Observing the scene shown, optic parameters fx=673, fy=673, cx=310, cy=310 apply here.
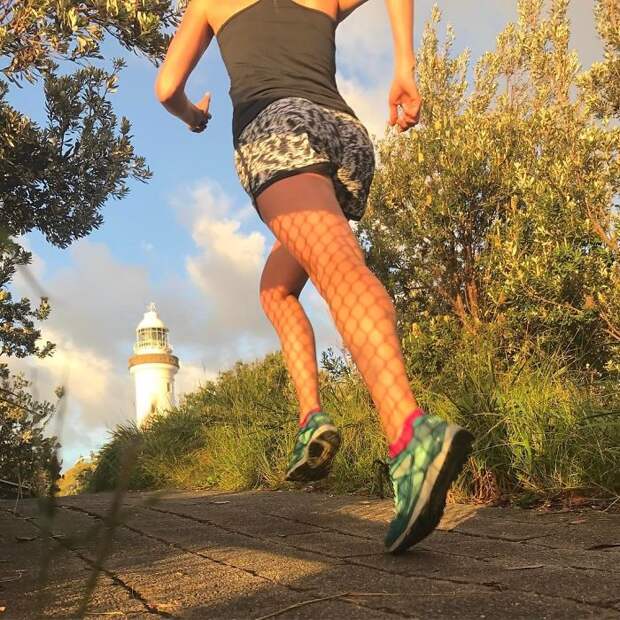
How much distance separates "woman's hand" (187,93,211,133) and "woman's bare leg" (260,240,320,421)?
23.7 inches

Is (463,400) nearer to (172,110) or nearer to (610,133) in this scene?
(172,110)

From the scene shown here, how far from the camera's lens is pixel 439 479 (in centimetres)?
153

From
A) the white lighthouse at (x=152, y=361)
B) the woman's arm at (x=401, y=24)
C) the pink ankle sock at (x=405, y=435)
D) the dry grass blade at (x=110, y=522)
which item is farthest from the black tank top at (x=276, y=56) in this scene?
the white lighthouse at (x=152, y=361)

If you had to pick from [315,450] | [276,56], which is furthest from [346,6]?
[315,450]

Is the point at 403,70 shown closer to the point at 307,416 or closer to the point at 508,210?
the point at 307,416

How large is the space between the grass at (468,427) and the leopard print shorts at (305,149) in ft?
2.83

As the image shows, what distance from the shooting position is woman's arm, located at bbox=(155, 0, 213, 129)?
2.27m

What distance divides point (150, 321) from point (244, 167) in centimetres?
2309

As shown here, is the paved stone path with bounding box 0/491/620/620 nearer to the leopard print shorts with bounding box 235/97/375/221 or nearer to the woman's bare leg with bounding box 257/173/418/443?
the woman's bare leg with bounding box 257/173/418/443

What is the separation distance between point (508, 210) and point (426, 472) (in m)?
5.98

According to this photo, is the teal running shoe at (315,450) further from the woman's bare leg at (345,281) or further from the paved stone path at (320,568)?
the woman's bare leg at (345,281)

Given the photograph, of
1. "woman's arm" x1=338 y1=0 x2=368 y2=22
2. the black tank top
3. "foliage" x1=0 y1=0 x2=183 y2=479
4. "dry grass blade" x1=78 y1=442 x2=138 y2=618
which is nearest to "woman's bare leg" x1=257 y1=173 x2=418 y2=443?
the black tank top

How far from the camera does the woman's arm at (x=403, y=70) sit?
7.05ft

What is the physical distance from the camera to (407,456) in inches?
62.5
